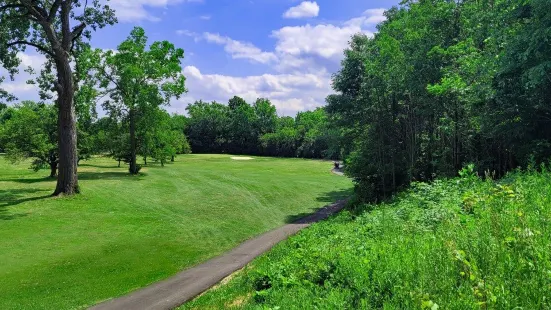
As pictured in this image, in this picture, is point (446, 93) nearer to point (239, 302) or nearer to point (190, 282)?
point (190, 282)

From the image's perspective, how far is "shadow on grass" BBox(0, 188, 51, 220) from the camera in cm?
2144

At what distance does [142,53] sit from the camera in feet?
135

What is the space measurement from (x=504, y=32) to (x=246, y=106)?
114761 mm

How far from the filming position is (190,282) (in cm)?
1469

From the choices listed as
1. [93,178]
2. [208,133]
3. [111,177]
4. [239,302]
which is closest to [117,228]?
[239,302]

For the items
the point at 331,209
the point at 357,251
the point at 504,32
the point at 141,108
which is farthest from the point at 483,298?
the point at 141,108

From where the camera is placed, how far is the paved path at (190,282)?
1247 centimetres

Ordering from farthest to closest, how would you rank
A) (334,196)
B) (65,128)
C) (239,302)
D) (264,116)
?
(264,116) → (334,196) → (65,128) → (239,302)

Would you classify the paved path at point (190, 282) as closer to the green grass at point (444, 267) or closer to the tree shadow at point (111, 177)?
the green grass at point (444, 267)

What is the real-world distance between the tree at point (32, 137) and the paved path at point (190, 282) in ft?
75.6

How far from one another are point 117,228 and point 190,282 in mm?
8843

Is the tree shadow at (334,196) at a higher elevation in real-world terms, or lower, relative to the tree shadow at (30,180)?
lower

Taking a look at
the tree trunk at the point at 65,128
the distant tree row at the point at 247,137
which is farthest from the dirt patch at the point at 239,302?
the distant tree row at the point at 247,137

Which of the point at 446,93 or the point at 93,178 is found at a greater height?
the point at 446,93
